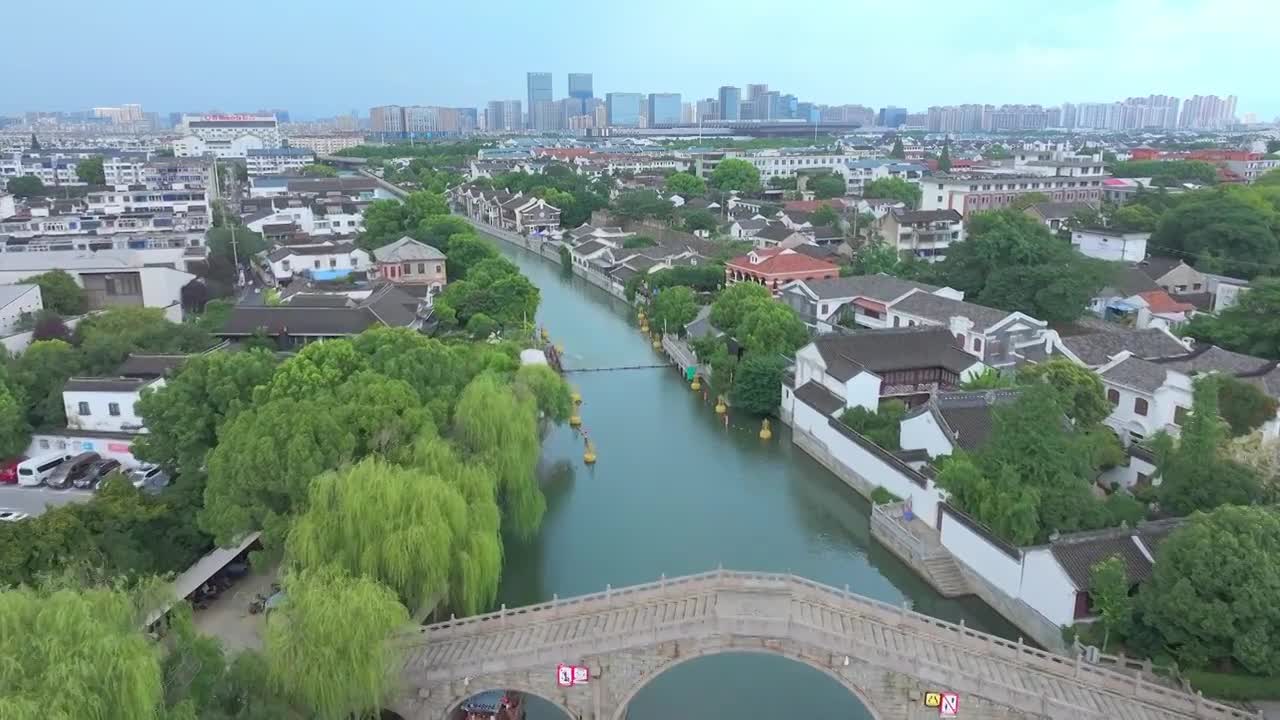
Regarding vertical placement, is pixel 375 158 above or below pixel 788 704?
above

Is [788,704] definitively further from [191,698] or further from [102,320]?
[102,320]

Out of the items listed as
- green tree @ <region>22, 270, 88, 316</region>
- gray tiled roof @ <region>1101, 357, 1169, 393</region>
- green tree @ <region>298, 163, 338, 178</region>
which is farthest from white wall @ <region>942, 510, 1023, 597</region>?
green tree @ <region>298, 163, 338, 178</region>

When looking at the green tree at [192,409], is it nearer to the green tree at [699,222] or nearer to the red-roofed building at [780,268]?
the red-roofed building at [780,268]

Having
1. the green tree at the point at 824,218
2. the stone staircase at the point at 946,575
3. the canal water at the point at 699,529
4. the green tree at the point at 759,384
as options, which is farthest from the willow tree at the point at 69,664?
the green tree at the point at 824,218

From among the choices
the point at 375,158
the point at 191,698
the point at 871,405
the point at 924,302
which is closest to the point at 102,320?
the point at 191,698

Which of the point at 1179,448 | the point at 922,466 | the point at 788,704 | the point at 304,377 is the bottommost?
the point at 788,704

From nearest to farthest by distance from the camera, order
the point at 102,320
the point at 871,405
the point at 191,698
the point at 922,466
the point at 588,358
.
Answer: the point at 191,698, the point at 922,466, the point at 871,405, the point at 102,320, the point at 588,358
